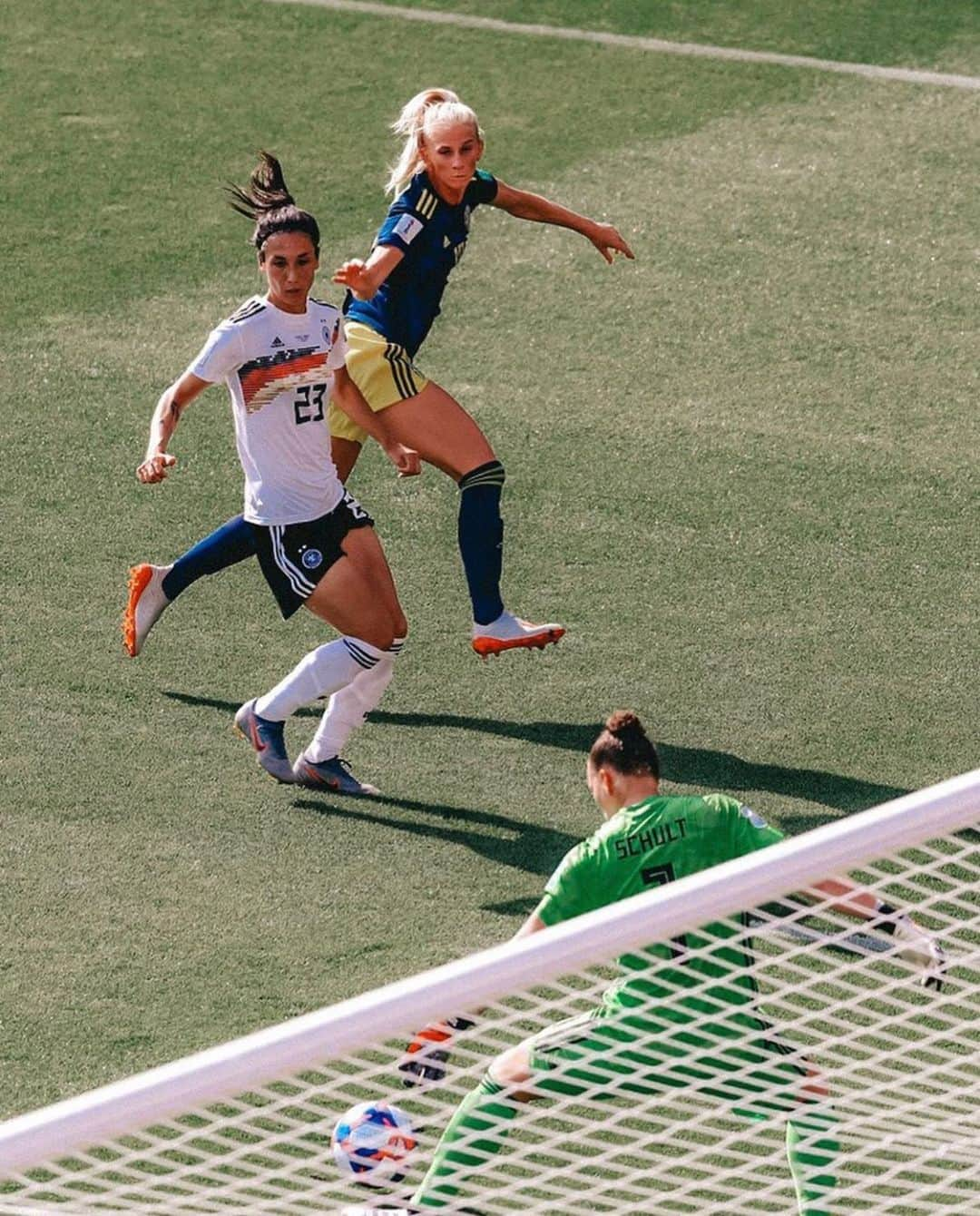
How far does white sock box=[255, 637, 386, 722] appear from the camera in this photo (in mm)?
7566

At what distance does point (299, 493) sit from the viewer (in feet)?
24.9

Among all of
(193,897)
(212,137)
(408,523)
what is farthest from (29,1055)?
(212,137)

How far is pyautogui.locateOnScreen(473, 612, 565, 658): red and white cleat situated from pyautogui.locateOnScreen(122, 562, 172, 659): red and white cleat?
123 cm

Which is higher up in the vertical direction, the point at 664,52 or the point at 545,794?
the point at 664,52

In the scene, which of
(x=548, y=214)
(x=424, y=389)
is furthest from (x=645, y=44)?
(x=424, y=389)

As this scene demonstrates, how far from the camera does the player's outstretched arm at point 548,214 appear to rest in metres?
8.85

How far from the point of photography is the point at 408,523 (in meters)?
9.67

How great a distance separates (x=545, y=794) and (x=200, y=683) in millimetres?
1510

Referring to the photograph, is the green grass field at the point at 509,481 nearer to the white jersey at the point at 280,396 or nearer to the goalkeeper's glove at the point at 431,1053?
the goalkeeper's glove at the point at 431,1053

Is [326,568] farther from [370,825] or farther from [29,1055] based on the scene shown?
[29,1055]

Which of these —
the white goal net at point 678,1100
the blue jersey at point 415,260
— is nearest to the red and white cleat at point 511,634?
the blue jersey at point 415,260

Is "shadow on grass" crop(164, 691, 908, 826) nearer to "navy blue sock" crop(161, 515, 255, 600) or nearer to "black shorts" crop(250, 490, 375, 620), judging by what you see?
"navy blue sock" crop(161, 515, 255, 600)

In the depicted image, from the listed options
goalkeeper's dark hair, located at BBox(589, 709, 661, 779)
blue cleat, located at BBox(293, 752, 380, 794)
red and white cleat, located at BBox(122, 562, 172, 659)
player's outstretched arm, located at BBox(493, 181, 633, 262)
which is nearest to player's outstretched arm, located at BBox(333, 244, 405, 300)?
player's outstretched arm, located at BBox(493, 181, 633, 262)

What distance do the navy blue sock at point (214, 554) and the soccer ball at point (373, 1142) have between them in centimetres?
317
